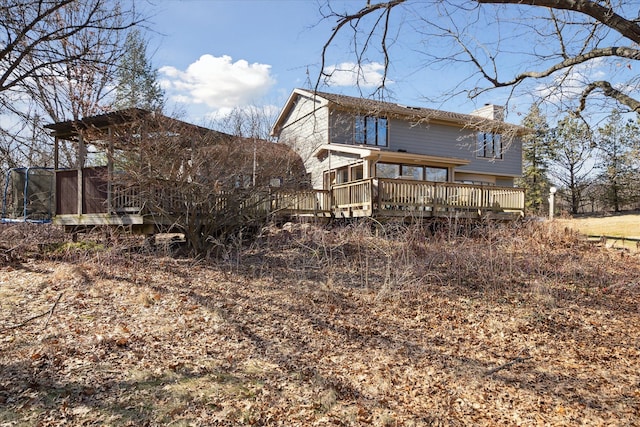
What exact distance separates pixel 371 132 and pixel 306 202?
5758 mm

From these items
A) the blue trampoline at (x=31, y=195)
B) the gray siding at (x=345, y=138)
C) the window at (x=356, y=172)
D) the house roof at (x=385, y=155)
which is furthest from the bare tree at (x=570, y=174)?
the blue trampoline at (x=31, y=195)

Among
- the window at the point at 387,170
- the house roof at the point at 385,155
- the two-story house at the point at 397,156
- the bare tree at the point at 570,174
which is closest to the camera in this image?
the two-story house at the point at 397,156

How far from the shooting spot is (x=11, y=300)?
5777mm

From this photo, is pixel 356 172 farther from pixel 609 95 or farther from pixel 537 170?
pixel 537 170

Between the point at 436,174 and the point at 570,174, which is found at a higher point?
the point at 570,174

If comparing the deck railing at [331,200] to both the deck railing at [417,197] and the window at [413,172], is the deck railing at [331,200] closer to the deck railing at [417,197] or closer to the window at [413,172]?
A: the deck railing at [417,197]

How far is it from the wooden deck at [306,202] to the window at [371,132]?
4.34 metres

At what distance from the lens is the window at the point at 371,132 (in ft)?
58.9

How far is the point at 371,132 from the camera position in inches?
715

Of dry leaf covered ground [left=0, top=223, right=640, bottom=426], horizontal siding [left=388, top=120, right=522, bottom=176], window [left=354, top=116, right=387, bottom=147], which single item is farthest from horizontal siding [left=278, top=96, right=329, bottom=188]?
dry leaf covered ground [left=0, top=223, right=640, bottom=426]

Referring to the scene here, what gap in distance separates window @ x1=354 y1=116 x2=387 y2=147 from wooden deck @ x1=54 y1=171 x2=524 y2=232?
4.34m

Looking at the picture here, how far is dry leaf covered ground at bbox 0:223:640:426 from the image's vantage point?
3535 mm

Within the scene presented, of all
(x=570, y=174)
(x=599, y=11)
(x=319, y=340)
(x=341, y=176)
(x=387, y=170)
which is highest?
(x=570, y=174)

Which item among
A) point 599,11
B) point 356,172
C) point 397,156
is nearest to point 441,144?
point 397,156
